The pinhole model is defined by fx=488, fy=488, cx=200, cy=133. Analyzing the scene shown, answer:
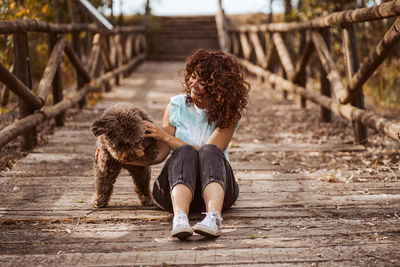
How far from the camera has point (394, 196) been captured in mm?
3805

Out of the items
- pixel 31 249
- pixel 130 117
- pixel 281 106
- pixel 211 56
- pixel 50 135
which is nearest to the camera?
pixel 31 249

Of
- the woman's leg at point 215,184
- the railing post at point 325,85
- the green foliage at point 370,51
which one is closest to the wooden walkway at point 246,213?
the woman's leg at point 215,184

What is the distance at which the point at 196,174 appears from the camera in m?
3.33

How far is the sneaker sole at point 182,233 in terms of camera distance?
9.44ft

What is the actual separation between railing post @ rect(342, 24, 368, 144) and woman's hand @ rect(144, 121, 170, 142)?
290 cm

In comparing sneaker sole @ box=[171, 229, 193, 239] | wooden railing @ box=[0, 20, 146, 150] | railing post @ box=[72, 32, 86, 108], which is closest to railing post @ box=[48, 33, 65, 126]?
wooden railing @ box=[0, 20, 146, 150]

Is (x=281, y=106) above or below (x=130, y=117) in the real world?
below

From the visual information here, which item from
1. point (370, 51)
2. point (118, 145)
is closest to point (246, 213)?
point (118, 145)

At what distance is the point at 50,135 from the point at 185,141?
324cm

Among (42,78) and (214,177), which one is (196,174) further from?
(42,78)

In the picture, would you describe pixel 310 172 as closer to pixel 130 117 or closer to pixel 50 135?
pixel 130 117

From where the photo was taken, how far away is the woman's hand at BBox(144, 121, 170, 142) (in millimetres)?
3371

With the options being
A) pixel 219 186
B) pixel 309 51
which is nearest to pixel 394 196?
pixel 219 186

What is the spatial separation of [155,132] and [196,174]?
1.36ft
